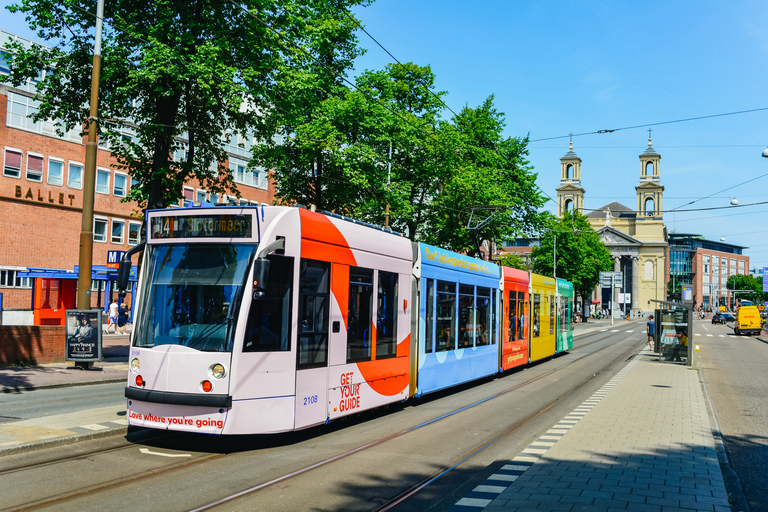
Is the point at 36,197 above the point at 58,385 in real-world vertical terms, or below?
above

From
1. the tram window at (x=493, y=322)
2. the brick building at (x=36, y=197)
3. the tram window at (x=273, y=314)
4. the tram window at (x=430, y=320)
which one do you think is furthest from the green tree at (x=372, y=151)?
the tram window at (x=273, y=314)

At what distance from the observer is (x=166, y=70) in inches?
706

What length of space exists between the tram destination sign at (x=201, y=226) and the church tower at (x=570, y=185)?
384 ft

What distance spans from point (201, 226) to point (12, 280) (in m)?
33.8

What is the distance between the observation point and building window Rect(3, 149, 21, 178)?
3672 centimetres

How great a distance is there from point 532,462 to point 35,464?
18.3 ft

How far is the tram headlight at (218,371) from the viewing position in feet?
25.7

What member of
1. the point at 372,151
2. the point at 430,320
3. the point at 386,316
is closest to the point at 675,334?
the point at 372,151

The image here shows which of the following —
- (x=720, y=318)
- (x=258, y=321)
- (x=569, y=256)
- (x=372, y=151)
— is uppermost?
(x=372, y=151)

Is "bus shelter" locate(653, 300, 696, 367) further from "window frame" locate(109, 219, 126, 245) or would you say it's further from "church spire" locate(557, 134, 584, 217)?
"church spire" locate(557, 134, 584, 217)

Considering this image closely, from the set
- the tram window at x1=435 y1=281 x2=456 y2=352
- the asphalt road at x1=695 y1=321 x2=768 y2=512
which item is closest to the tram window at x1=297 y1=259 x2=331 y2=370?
the tram window at x1=435 y1=281 x2=456 y2=352

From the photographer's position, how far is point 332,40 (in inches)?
1115

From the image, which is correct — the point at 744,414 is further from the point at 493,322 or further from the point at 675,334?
the point at 675,334

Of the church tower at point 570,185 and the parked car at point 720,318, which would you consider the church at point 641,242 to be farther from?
the parked car at point 720,318
